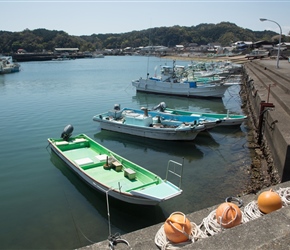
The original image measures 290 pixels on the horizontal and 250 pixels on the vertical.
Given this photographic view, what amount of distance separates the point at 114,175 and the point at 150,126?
6539 millimetres

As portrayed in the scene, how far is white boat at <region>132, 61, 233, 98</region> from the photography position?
2895 cm

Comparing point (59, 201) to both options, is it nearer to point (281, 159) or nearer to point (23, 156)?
point (23, 156)

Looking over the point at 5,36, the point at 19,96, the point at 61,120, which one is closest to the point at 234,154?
the point at 61,120

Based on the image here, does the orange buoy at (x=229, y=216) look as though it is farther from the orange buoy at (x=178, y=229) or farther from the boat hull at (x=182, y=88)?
the boat hull at (x=182, y=88)

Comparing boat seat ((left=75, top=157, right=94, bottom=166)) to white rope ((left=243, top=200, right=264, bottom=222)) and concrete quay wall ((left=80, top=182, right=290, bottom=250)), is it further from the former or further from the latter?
concrete quay wall ((left=80, top=182, right=290, bottom=250))

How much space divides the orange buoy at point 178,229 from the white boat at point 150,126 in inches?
412

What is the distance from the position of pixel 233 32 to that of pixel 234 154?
198 metres

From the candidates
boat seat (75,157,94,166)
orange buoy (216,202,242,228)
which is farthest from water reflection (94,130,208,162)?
orange buoy (216,202,242,228)

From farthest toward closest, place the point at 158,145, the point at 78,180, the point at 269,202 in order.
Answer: the point at 158,145
the point at 78,180
the point at 269,202

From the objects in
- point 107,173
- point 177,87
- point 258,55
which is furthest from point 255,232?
point 258,55

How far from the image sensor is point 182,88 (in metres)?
30.2

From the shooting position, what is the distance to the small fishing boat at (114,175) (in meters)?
8.27

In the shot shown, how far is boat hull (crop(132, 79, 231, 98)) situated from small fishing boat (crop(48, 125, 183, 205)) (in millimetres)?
17919

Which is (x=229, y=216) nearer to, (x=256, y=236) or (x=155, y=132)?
(x=256, y=236)
